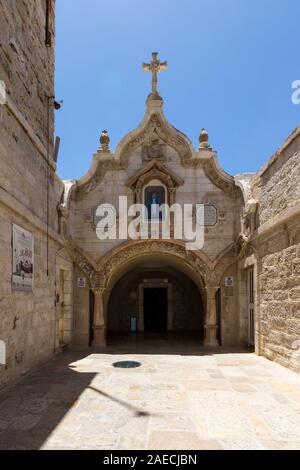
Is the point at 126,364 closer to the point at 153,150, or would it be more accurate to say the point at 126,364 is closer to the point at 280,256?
the point at 280,256

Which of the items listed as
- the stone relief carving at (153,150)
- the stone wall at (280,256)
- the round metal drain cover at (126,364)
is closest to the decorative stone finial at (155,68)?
the stone relief carving at (153,150)

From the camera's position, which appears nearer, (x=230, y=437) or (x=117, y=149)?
(x=230, y=437)

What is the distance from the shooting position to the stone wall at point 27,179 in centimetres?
582

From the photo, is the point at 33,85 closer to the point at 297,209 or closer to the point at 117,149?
the point at 117,149

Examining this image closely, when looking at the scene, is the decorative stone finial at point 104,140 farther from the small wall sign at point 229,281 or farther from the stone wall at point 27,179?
the small wall sign at point 229,281

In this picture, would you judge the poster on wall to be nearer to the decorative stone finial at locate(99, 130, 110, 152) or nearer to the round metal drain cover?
the round metal drain cover

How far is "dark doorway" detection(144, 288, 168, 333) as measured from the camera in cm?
1471

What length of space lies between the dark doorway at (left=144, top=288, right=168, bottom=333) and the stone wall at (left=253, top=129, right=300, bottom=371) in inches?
269

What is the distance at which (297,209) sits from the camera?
620 centimetres

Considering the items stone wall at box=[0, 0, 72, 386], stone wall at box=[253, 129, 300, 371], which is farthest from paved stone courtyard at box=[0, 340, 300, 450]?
stone wall at box=[0, 0, 72, 386]

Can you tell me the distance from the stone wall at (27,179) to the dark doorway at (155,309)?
252 inches

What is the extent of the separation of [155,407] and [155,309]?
1043cm
